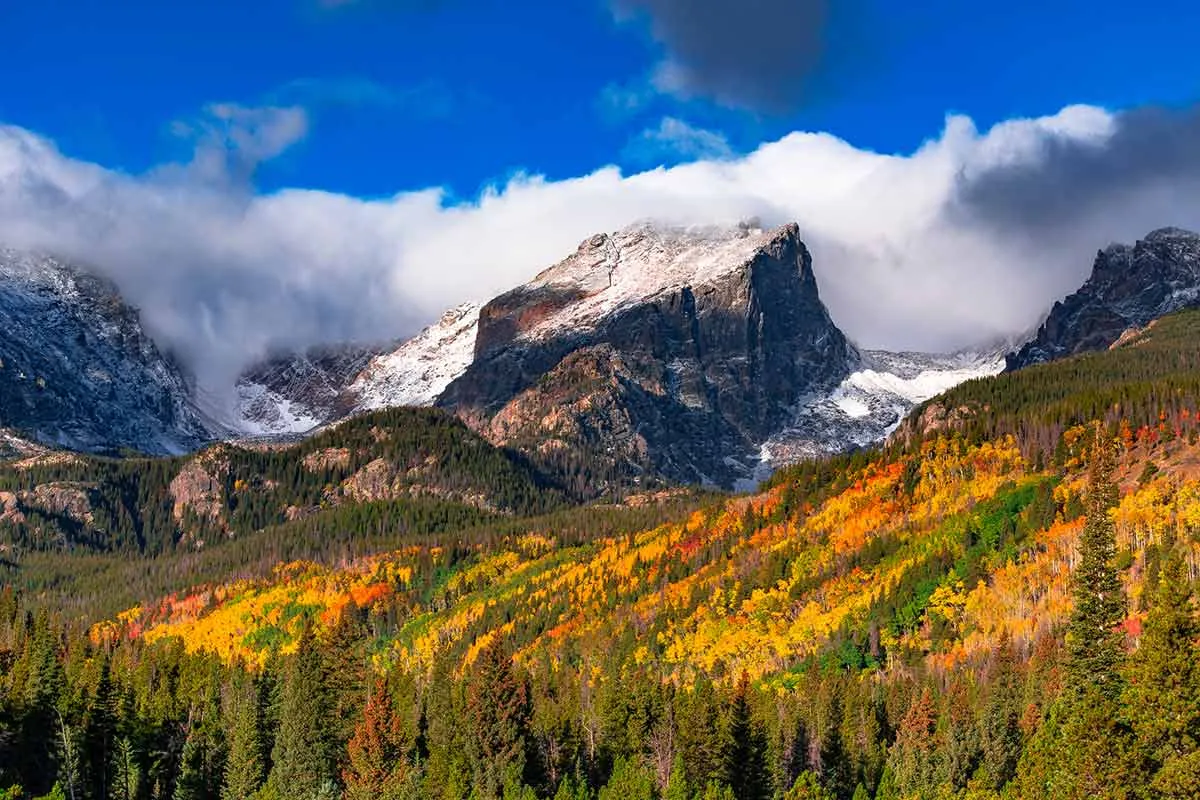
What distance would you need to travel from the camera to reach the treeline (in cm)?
10712

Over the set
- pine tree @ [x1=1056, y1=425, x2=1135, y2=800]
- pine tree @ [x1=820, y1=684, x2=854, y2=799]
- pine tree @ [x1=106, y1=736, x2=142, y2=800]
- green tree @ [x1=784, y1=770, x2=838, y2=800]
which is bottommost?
pine tree @ [x1=820, y1=684, x2=854, y2=799]

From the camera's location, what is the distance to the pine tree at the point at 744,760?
12112 cm

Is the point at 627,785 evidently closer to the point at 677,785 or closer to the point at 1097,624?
the point at 677,785

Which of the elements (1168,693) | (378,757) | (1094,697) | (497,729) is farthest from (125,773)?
(1168,693)

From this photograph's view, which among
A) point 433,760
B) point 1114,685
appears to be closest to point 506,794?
point 433,760

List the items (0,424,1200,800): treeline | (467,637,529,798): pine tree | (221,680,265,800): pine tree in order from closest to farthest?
(0,424,1200,800): treeline < (467,637,529,798): pine tree < (221,680,265,800): pine tree

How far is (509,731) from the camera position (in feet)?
376

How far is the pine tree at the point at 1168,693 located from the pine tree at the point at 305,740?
67762 millimetres

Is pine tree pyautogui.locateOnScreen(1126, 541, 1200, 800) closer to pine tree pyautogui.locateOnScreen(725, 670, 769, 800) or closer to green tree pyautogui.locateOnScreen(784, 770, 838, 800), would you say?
green tree pyautogui.locateOnScreen(784, 770, 838, 800)

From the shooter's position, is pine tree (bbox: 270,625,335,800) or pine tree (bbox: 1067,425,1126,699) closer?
pine tree (bbox: 1067,425,1126,699)

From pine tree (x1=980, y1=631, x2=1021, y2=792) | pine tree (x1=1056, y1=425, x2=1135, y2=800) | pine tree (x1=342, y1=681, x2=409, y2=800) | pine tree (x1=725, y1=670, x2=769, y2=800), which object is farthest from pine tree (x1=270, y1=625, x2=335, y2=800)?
pine tree (x1=1056, y1=425, x2=1135, y2=800)

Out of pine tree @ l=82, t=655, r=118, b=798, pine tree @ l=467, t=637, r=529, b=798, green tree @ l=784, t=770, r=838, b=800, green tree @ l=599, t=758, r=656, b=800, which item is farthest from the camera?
pine tree @ l=82, t=655, r=118, b=798

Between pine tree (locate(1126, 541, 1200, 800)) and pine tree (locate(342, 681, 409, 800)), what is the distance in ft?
182

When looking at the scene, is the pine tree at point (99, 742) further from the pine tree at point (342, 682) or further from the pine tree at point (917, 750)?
the pine tree at point (917, 750)
